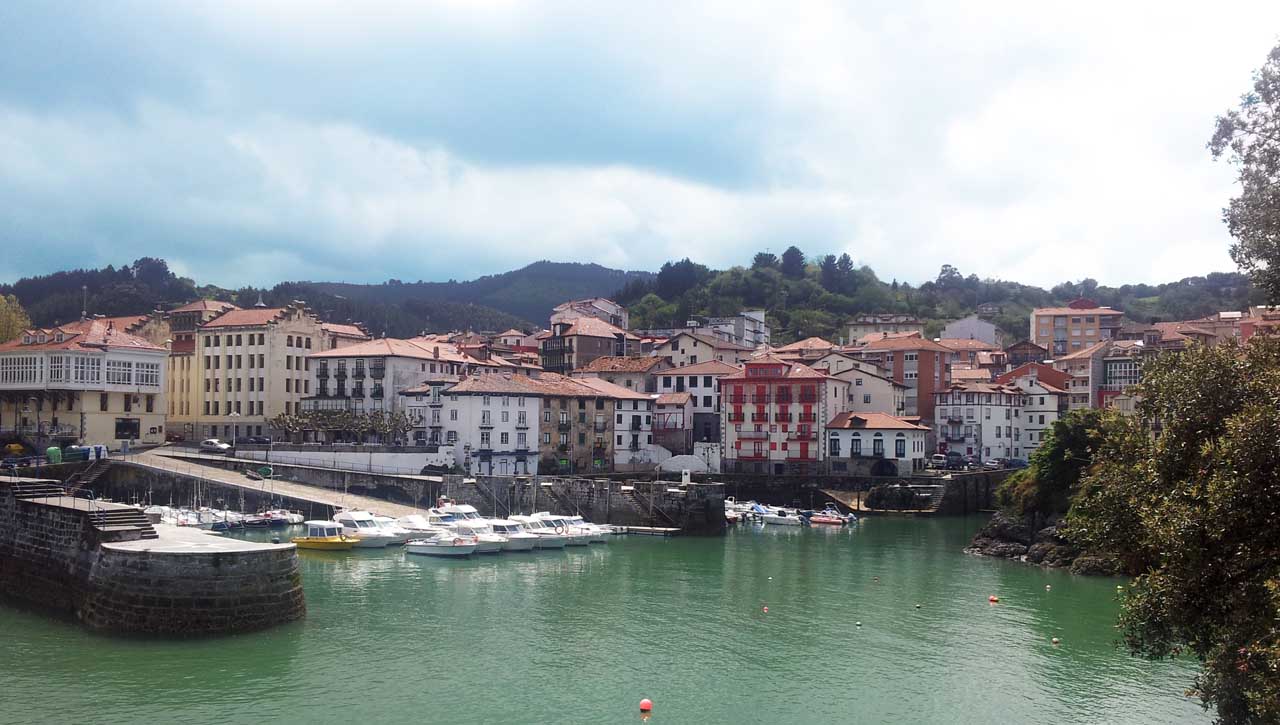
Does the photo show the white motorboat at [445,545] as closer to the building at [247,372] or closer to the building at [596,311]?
the building at [247,372]

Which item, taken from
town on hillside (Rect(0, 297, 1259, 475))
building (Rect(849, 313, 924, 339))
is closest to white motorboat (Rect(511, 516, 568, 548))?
town on hillside (Rect(0, 297, 1259, 475))

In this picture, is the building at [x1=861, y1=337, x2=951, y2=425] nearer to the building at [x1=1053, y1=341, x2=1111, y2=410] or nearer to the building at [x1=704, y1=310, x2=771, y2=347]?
the building at [x1=1053, y1=341, x2=1111, y2=410]

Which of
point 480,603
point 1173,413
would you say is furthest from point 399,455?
point 1173,413

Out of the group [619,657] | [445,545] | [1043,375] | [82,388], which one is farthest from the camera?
[1043,375]

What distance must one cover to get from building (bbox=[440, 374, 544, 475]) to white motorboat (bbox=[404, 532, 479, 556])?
20733 mm

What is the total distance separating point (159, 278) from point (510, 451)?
442 feet

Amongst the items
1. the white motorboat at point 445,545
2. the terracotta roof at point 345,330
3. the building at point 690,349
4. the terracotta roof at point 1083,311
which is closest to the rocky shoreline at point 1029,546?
the white motorboat at point 445,545

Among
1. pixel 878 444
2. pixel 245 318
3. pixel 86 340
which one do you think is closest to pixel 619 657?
pixel 878 444

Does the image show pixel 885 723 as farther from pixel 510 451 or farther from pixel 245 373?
pixel 245 373

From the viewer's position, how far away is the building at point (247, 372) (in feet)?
309

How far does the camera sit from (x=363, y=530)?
57750 millimetres

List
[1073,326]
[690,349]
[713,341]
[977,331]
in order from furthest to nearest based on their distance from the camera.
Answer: [977,331], [1073,326], [713,341], [690,349]

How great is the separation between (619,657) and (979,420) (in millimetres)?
77100

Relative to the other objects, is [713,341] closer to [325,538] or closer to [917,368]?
[917,368]
